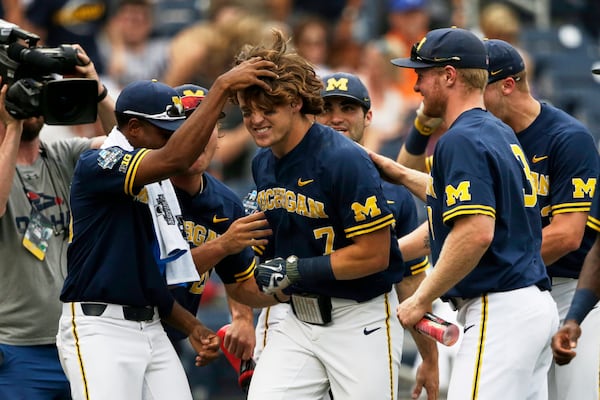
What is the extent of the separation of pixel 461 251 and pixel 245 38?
709cm

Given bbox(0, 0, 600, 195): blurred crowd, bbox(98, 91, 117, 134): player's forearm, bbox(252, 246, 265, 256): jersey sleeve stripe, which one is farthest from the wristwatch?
bbox(0, 0, 600, 195): blurred crowd

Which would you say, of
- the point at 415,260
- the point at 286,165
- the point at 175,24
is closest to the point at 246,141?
the point at 175,24

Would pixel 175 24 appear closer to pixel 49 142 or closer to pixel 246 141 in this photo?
pixel 246 141

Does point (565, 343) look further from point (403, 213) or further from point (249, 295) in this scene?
point (249, 295)

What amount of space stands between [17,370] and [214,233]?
1313 millimetres

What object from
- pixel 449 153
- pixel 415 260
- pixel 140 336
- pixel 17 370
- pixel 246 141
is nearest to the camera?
pixel 449 153

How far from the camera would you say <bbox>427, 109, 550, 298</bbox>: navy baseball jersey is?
18.9ft

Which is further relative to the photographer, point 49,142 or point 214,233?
point 49,142

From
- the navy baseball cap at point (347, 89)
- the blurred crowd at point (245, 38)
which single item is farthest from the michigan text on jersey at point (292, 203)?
the blurred crowd at point (245, 38)

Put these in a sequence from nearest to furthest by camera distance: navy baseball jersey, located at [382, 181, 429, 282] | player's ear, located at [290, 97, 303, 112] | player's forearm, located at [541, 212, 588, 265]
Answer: player's ear, located at [290, 97, 303, 112] → player's forearm, located at [541, 212, 588, 265] → navy baseball jersey, located at [382, 181, 429, 282]

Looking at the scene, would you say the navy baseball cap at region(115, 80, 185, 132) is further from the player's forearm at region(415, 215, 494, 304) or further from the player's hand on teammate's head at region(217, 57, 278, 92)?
the player's forearm at region(415, 215, 494, 304)

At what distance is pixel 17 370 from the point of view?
22.5 ft

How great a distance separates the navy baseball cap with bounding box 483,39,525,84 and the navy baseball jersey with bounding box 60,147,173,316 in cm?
202

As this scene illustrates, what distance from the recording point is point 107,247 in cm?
619
